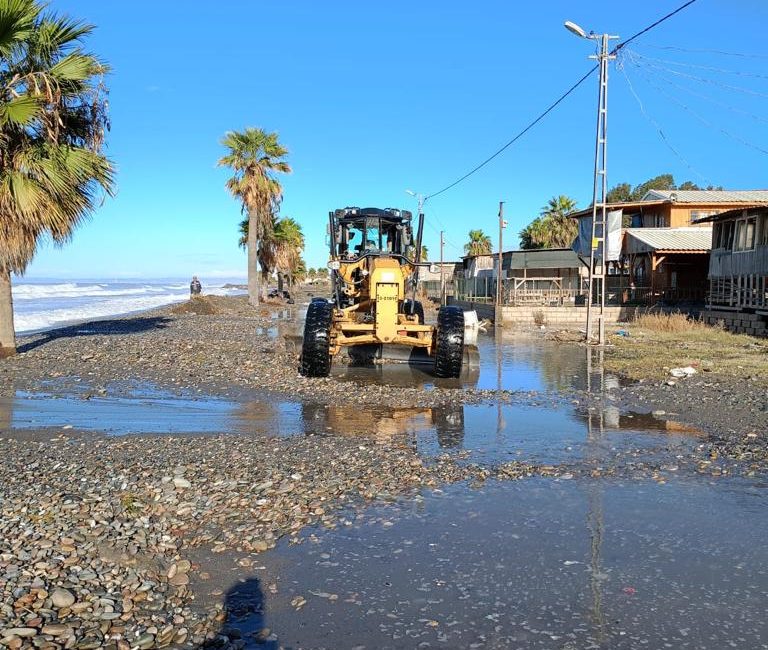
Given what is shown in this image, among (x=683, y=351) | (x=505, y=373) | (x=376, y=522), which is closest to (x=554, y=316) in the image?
(x=683, y=351)

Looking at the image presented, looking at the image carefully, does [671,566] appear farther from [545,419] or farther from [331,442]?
[545,419]

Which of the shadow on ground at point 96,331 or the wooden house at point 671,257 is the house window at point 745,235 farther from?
the shadow on ground at point 96,331

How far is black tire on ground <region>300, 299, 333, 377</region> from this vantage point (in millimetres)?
13508

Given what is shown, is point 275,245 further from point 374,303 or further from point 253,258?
point 374,303

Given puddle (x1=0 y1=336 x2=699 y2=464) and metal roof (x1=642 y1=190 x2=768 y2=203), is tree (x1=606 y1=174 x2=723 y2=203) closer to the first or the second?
metal roof (x1=642 y1=190 x2=768 y2=203)

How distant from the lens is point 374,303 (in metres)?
14.1

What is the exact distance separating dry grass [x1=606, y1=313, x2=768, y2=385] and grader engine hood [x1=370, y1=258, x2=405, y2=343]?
5.31 metres

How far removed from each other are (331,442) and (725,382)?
8651 mm

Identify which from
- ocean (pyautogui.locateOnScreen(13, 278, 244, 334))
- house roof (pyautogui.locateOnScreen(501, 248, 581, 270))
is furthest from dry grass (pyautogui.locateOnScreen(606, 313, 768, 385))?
ocean (pyautogui.locateOnScreen(13, 278, 244, 334))

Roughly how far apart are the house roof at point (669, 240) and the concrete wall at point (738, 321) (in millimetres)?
6776

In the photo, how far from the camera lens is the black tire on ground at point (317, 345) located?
13.5m

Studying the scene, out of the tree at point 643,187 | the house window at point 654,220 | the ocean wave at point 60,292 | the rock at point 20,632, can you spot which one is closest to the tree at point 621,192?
the tree at point 643,187

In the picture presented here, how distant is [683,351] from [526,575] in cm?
1562

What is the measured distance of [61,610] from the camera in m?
4.34
